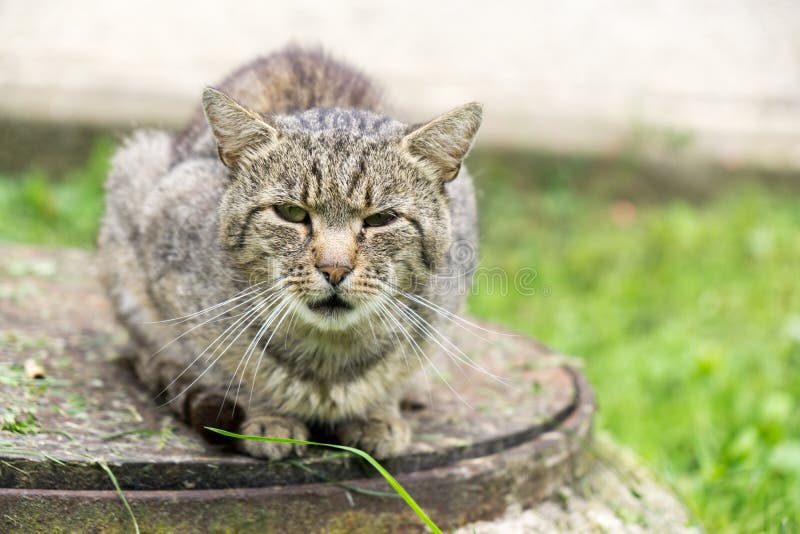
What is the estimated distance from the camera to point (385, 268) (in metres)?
2.49

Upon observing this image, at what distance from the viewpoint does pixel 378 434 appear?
8.52 ft

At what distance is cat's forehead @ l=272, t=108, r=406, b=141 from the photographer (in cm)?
263

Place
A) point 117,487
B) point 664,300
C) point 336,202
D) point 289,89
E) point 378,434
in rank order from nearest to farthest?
1. point 117,487
2. point 336,202
3. point 378,434
4. point 289,89
5. point 664,300

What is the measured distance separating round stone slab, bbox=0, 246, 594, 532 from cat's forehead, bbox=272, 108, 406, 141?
0.89 metres

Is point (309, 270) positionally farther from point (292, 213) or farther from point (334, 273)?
point (292, 213)

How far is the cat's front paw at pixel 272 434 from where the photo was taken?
2418 mm

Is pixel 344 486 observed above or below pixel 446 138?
below

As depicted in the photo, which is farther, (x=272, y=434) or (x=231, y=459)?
(x=272, y=434)

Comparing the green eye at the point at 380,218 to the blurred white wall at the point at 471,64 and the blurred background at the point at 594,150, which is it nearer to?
the blurred background at the point at 594,150

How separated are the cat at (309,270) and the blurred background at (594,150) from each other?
1664mm

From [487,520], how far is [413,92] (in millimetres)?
4528

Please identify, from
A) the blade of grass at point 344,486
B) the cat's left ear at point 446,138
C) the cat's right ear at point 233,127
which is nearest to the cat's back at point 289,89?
the cat's right ear at point 233,127

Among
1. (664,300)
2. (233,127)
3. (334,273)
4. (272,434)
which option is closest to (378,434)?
(272,434)

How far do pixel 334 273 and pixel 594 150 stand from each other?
15.0ft
